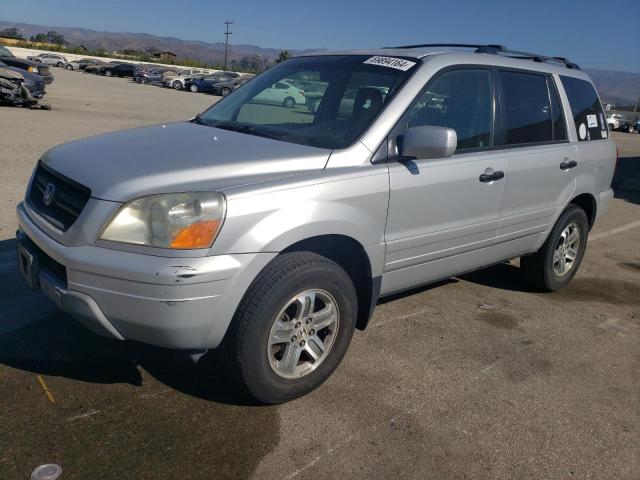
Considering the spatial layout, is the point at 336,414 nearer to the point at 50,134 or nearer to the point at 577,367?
the point at 577,367

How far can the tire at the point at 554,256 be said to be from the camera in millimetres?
5055

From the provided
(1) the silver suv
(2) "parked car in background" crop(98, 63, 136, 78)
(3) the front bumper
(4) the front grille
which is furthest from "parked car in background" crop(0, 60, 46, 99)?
(2) "parked car in background" crop(98, 63, 136, 78)

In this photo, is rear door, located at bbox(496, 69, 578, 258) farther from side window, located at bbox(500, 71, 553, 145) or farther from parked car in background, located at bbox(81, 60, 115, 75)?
parked car in background, located at bbox(81, 60, 115, 75)

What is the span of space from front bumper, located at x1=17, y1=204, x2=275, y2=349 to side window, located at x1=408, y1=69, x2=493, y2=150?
153cm

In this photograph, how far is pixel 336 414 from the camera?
316cm

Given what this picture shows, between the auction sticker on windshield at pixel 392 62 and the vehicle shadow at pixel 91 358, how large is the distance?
6.81 feet

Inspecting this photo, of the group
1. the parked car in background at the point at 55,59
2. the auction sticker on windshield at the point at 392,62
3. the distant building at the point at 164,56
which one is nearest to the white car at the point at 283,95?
the auction sticker on windshield at the point at 392,62

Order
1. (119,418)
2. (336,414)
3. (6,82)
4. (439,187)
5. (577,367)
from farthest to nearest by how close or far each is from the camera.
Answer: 1. (6,82)
2. (577,367)
3. (439,187)
4. (336,414)
5. (119,418)

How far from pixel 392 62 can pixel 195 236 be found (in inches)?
74.3

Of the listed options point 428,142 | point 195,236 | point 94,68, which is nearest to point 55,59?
point 94,68

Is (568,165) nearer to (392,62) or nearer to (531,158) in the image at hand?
(531,158)

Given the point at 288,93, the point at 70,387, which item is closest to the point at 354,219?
the point at 288,93

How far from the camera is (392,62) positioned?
3803mm

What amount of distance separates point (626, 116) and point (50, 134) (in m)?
47.8
